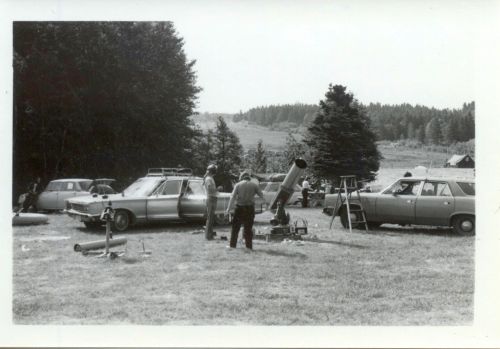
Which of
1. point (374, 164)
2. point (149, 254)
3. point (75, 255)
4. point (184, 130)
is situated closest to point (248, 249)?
point (149, 254)

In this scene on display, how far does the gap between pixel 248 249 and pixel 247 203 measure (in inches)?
34.2

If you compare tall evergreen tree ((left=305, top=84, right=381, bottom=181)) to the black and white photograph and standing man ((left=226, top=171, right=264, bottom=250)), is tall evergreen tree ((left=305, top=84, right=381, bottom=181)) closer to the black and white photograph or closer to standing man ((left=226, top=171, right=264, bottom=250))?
the black and white photograph

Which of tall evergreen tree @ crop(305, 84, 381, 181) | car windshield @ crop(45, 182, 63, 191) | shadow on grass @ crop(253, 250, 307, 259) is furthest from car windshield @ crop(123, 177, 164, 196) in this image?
tall evergreen tree @ crop(305, 84, 381, 181)

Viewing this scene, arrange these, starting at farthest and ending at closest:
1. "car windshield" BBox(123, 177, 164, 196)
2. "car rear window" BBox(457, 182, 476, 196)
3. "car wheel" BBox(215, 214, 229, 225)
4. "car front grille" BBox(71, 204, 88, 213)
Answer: "car wheel" BBox(215, 214, 229, 225) < "car windshield" BBox(123, 177, 164, 196) < "car front grille" BBox(71, 204, 88, 213) < "car rear window" BBox(457, 182, 476, 196)

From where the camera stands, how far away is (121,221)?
39.9 ft

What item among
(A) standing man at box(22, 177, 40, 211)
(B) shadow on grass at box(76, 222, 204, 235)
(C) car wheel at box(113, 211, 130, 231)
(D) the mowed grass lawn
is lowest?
(D) the mowed grass lawn

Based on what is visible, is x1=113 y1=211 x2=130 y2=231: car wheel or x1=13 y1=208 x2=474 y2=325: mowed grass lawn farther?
x1=113 y1=211 x2=130 y2=231: car wheel

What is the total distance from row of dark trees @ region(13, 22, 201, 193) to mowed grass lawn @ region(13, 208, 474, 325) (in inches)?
75.3

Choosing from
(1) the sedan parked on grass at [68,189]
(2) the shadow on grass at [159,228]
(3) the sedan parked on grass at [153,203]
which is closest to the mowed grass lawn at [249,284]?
(2) the shadow on grass at [159,228]

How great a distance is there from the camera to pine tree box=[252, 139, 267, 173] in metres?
33.8

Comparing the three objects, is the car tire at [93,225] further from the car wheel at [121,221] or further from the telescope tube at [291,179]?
the telescope tube at [291,179]

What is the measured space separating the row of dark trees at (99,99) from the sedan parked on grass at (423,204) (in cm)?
510

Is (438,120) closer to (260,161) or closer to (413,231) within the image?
(413,231)

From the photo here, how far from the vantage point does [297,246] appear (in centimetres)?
1003
